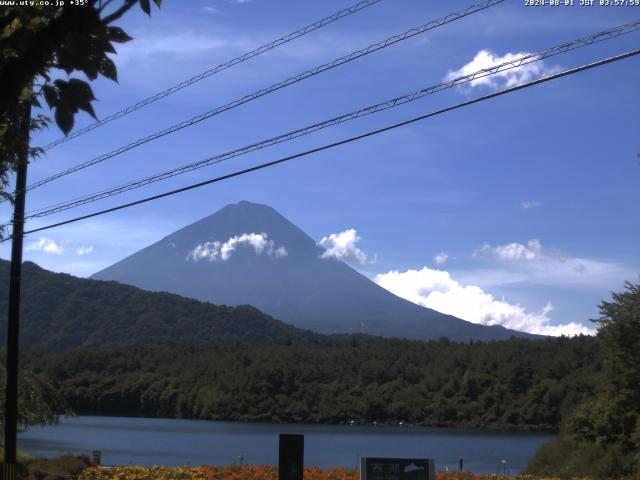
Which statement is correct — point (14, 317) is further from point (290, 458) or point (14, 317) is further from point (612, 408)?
point (612, 408)

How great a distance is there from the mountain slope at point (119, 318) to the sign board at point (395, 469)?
157871 millimetres

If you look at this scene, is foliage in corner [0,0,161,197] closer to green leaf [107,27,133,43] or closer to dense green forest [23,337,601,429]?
green leaf [107,27,133,43]

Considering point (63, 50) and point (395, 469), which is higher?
point (63, 50)

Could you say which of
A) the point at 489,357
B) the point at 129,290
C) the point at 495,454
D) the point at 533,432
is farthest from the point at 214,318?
the point at 495,454

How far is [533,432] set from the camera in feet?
271

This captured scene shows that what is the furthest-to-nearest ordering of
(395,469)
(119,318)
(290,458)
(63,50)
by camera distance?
1. (119,318)
2. (395,469)
3. (290,458)
4. (63,50)

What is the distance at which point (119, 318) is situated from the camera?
181875 millimetres

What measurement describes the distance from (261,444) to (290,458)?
51.7m

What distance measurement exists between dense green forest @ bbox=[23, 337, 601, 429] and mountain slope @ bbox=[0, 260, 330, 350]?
5907 cm

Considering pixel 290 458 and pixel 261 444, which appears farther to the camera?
pixel 261 444

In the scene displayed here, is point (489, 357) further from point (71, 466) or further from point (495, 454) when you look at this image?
point (71, 466)

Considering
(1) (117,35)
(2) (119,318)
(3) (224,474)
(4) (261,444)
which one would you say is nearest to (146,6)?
(1) (117,35)

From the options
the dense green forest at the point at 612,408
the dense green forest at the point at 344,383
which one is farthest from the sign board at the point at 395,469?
the dense green forest at the point at 344,383

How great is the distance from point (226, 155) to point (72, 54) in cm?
982
